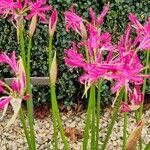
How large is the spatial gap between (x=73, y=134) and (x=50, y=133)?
0.61 feet

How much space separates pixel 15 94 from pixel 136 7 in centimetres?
261

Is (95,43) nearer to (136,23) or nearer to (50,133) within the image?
(136,23)

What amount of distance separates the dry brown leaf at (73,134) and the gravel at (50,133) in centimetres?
4

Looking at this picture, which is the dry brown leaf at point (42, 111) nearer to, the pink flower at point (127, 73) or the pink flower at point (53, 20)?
the pink flower at point (53, 20)

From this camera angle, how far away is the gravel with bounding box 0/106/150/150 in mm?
3811

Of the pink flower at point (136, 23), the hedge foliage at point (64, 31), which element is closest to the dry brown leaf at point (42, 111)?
the hedge foliage at point (64, 31)

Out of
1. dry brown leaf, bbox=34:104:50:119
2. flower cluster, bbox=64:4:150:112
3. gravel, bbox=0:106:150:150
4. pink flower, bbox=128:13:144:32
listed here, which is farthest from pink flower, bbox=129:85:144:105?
dry brown leaf, bbox=34:104:50:119

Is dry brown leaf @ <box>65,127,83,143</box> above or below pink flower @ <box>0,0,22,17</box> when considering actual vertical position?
below

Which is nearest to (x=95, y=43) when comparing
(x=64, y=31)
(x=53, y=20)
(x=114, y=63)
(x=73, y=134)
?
(x=114, y=63)

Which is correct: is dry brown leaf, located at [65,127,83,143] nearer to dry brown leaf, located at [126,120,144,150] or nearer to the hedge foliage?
the hedge foliage

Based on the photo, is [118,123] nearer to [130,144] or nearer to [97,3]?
[97,3]

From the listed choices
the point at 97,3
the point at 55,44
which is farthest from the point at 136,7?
the point at 55,44

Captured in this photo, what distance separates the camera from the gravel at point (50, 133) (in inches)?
150

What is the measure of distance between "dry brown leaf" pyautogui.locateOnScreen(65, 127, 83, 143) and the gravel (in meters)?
0.04
